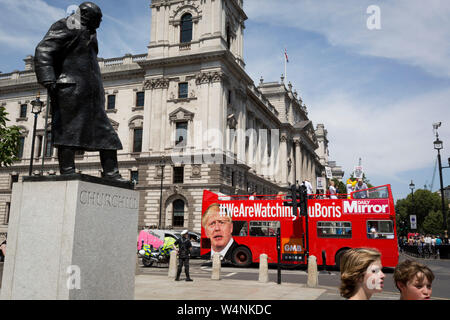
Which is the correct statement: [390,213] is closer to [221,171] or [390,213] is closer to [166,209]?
[221,171]

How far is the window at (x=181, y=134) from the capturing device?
38700mm

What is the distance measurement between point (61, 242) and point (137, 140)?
38.4 m

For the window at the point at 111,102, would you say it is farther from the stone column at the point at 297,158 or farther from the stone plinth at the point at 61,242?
the stone plinth at the point at 61,242

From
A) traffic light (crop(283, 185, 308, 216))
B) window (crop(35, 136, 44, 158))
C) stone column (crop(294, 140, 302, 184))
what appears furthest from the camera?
stone column (crop(294, 140, 302, 184))

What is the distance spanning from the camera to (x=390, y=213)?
61.9ft

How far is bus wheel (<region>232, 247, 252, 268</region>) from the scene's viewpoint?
21516 mm

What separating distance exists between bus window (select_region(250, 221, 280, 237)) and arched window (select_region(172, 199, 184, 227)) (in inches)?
682

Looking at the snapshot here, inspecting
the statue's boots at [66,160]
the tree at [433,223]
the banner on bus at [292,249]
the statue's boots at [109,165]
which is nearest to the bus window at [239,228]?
the banner on bus at [292,249]

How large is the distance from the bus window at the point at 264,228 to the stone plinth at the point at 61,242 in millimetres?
15968

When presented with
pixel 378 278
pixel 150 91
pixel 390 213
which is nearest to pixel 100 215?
pixel 378 278

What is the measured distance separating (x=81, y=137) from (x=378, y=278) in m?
4.79

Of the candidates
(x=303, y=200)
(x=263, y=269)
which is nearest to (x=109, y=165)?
(x=263, y=269)

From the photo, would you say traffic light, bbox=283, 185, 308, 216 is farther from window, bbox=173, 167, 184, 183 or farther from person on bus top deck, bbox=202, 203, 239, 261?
window, bbox=173, 167, 184, 183

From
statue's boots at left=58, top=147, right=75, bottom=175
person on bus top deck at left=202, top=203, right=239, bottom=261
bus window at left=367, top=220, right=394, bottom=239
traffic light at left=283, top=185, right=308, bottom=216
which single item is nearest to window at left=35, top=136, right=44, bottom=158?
person on bus top deck at left=202, top=203, right=239, bottom=261
